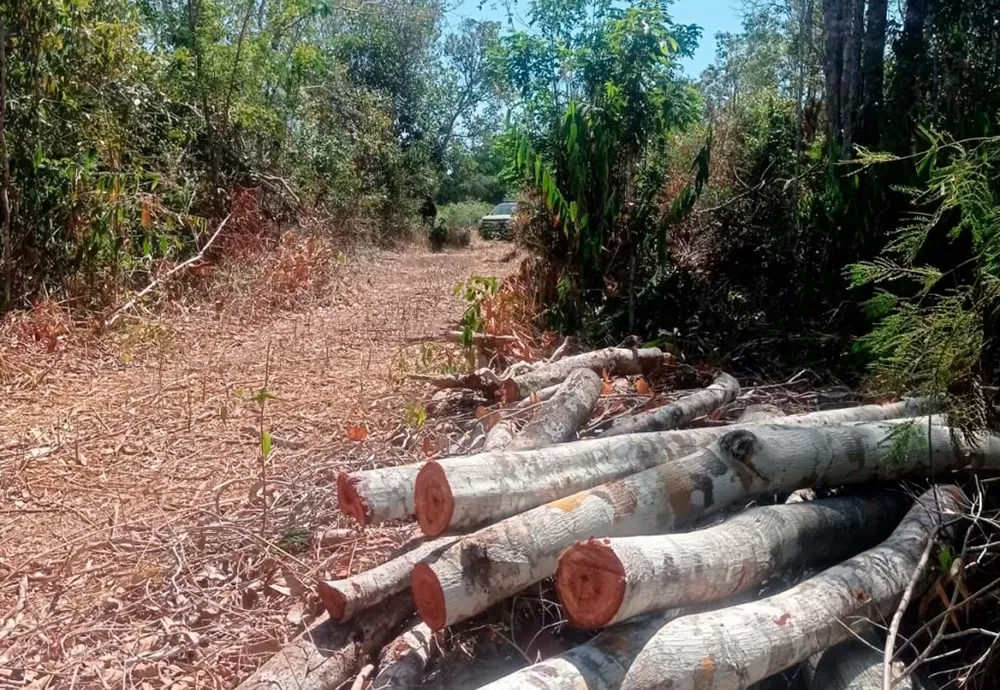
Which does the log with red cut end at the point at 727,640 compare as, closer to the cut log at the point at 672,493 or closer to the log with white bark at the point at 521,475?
Result: the cut log at the point at 672,493

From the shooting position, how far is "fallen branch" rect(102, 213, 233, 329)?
649 cm

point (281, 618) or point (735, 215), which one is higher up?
point (735, 215)

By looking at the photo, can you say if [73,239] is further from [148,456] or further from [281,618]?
[281,618]

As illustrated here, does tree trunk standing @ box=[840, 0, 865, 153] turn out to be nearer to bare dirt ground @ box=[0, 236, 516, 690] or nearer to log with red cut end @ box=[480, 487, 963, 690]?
bare dirt ground @ box=[0, 236, 516, 690]

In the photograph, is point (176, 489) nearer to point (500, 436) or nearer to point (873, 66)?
point (500, 436)

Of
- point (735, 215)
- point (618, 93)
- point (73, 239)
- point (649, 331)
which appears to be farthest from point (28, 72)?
point (735, 215)

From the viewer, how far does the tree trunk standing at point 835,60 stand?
6.48 meters

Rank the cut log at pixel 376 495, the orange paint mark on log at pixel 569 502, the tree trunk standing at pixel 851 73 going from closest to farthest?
1. the orange paint mark on log at pixel 569 502
2. the cut log at pixel 376 495
3. the tree trunk standing at pixel 851 73

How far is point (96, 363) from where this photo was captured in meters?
5.89

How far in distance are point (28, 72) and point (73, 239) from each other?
1.20 metres

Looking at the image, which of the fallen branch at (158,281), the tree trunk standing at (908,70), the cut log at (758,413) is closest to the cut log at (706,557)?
the cut log at (758,413)

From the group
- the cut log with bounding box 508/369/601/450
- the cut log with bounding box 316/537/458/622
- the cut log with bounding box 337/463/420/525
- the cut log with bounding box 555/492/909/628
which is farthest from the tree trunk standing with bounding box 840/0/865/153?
the cut log with bounding box 316/537/458/622

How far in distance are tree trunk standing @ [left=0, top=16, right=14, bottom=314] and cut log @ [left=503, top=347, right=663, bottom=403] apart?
3792mm

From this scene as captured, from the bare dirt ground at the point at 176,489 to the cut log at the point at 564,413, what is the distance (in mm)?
689
